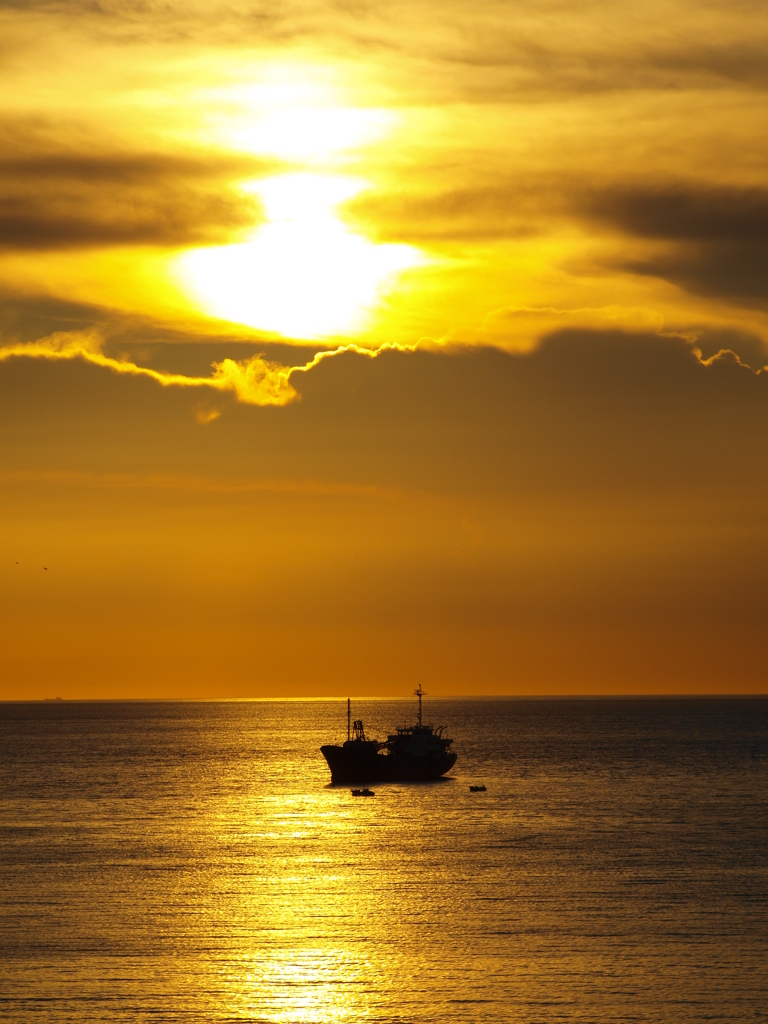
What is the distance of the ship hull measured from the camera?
179 m

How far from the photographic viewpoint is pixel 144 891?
8931cm

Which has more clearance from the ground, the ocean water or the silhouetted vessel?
the silhouetted vessel

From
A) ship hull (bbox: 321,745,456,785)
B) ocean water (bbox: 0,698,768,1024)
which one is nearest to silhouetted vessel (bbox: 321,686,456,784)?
ship hull (bbox: 321,745,456,785)

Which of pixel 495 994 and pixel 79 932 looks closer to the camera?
pixel 495 994

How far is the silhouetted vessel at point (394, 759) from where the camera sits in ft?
589

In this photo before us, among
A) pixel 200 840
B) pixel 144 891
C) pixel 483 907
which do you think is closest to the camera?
pixel 483 907

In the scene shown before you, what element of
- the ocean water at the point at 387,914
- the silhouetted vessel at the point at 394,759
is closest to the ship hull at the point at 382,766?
the silhouetted vessel at the point at 394,759

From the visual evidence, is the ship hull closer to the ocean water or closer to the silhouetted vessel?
the silhouetted vessel

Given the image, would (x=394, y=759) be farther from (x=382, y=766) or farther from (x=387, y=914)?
(x=387, y=914)

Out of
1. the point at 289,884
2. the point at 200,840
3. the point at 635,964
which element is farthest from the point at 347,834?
the point at 635,964

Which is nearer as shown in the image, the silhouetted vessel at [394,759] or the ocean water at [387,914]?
the ocean water at [387,914]

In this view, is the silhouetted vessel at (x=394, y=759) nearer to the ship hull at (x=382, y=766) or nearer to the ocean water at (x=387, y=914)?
the ship hull at (x=382, y=766)

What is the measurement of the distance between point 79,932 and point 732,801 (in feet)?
327

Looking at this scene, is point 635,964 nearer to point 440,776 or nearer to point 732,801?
point 732,801
